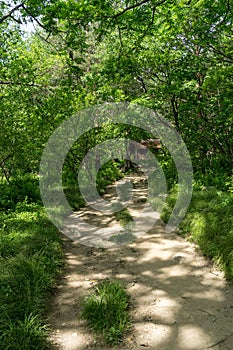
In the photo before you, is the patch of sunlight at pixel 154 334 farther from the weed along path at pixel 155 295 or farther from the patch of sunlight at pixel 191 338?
the patch of sunlight at pixel 191 338

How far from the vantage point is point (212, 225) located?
634 centimetres

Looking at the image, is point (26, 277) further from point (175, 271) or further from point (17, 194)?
point (17, 194)

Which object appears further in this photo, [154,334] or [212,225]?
[212,225]

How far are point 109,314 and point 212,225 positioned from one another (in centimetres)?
334

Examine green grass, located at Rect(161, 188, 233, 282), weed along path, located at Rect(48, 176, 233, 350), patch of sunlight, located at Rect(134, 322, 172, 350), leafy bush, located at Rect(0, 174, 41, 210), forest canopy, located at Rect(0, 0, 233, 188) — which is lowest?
patch of sunlight, located at Rect(134, 322, 172, 350)

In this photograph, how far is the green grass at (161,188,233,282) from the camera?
5.38 metres

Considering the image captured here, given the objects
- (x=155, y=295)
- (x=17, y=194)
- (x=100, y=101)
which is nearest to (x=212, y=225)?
(x=155, y=295)

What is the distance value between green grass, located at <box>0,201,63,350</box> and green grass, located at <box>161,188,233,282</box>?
9.80 ft

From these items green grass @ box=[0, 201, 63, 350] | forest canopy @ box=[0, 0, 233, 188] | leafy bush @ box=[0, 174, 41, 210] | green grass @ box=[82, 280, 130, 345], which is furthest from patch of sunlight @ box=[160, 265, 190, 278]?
leafy bush @ box=[0, 174, 41, 210]

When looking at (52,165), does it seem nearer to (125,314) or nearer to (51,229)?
(51,229)

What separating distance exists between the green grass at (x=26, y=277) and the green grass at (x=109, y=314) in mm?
629

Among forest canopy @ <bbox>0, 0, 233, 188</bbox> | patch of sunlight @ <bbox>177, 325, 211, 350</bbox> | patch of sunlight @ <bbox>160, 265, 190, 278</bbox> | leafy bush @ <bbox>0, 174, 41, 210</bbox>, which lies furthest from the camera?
leafy bush @ <bbox>0, 174, 41, 210</bbox>

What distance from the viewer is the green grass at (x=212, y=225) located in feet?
17.7

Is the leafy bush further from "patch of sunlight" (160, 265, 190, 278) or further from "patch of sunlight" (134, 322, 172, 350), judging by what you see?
"patch of sunlight" (134, 322, 172, 350)
